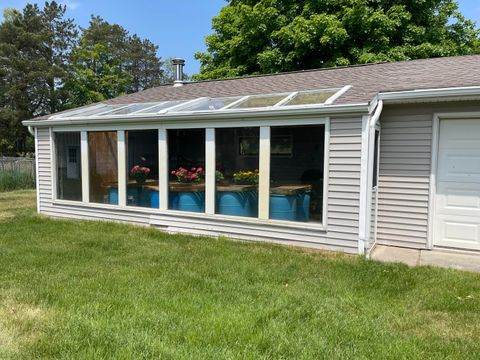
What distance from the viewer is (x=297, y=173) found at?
5.95 meters

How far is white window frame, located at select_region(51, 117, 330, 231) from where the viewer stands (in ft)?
18.9

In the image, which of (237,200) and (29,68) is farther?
(29,68)

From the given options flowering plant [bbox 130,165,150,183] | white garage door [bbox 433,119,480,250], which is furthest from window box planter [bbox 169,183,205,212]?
white garage door [bbox 433,119,480,250]

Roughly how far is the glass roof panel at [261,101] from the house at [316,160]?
1.0 inches

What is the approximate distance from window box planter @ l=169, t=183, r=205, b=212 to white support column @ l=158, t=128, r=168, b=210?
0.36 feet

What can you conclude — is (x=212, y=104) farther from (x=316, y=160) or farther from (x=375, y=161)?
(x=375, y=161)

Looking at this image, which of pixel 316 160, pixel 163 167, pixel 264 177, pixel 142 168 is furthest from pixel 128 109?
pixel 316 160

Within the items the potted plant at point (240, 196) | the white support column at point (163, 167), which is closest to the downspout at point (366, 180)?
the potted plant at point (240, 196)

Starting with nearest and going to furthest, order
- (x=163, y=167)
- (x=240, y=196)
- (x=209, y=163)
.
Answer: (x=240, y=196), (x=209, y=163), (x=163, y=167)

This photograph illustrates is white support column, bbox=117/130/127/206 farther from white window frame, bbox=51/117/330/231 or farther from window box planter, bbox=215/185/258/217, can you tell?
window box planter, bbox=215/185/258/217

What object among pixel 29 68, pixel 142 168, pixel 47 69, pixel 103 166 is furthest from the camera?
pixel 47 69

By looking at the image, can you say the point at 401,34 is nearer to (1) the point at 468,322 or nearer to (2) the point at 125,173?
(2) the point at 125,173

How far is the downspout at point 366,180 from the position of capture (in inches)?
208

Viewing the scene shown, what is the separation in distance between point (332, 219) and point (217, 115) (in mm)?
2447
